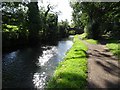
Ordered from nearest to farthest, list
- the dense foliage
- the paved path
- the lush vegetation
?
the paved path, the lush vegetation, the dense foliage

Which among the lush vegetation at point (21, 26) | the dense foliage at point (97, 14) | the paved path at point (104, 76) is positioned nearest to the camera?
the paved path at point (104, 76)

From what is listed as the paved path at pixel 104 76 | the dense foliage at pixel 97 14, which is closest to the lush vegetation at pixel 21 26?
the dense foliage at pixel 97 14

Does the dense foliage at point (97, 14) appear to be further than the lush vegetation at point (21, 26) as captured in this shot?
Yes

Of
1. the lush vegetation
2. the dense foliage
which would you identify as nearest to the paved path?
the lush vegetation

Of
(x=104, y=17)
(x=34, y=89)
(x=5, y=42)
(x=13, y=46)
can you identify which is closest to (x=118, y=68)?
(x=34, y=89)

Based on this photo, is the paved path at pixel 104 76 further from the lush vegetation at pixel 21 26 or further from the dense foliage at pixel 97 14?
the dense foliage at pixel 97 14

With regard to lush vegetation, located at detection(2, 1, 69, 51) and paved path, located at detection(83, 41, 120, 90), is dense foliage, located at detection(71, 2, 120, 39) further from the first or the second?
paved path, located at detection(83, 41, 120, 90)

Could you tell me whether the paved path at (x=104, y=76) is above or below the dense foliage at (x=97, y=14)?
below

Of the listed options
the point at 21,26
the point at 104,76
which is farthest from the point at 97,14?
the point at 104,76

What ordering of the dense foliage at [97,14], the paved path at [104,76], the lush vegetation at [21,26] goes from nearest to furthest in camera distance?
the paved path at [104,76] < the lush vegetation at [21,26] < the dense foliage at [97,14]

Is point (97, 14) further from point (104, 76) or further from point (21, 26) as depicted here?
point (104, 76)

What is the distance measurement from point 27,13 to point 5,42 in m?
12.9

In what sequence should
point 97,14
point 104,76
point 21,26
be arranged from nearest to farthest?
point 104,76
point 21,26
point 97,14

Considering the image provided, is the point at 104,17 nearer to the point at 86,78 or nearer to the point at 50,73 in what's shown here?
the point at 50,73
